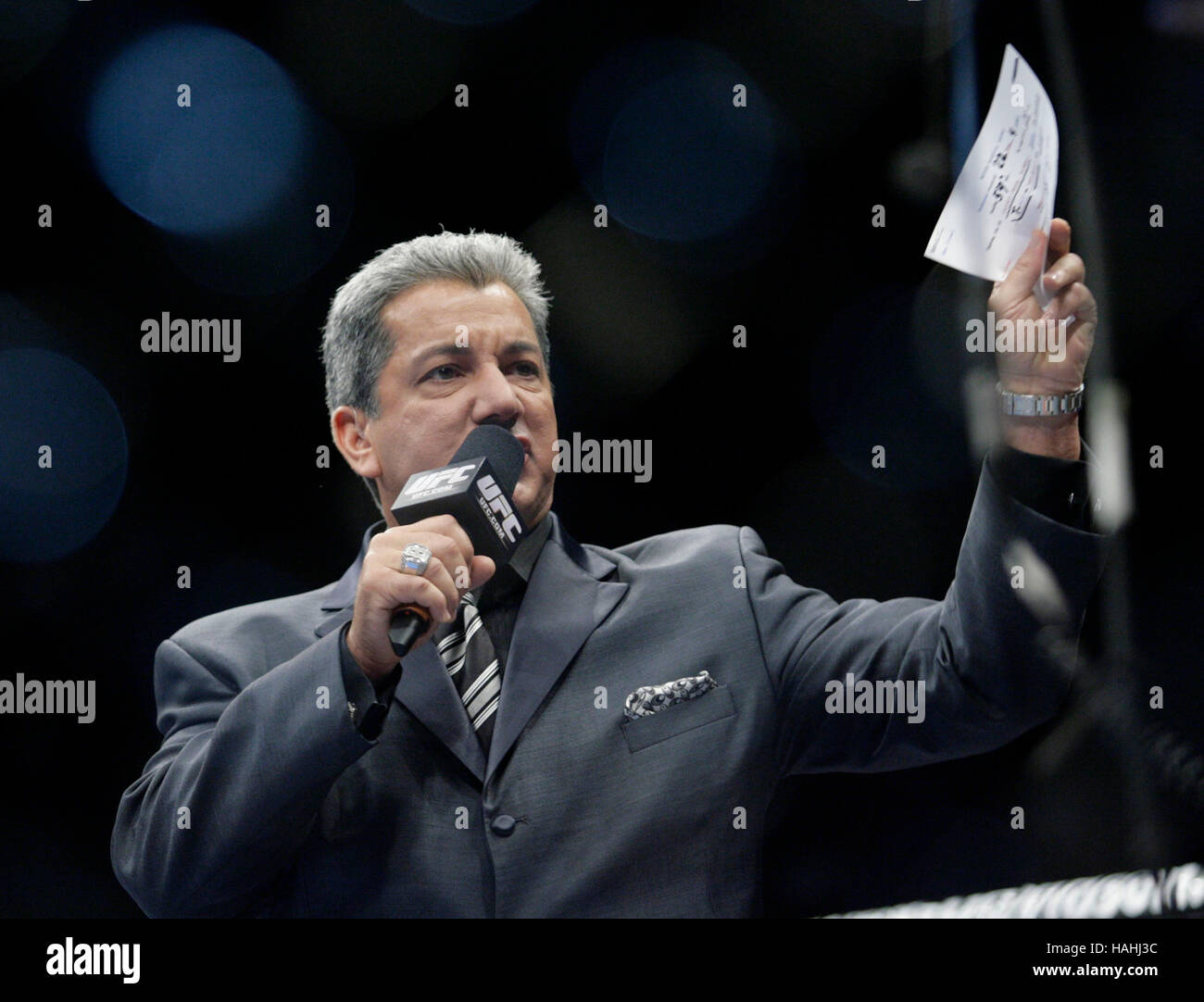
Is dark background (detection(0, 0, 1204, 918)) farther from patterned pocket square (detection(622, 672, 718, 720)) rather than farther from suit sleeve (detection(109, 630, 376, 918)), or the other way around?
patterned pocket square (detection(622, 672, 718, 720))

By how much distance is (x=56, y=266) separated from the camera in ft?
9.04

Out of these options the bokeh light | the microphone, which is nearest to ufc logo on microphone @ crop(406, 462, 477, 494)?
the microphone

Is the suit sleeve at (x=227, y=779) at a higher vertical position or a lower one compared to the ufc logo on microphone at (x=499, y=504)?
→ lower

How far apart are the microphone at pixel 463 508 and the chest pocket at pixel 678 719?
539mm

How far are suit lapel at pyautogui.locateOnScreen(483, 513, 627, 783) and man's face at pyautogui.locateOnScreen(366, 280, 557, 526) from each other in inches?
4.3

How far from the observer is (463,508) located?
212 cm

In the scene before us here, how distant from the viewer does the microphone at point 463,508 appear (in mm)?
2059

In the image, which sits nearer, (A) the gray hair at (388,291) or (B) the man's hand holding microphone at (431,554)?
(B) the man's hand holding microphone at (431,554)

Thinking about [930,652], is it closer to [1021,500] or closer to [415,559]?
[1021,500]

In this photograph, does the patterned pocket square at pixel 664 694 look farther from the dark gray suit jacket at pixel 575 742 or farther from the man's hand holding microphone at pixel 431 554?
the man's hand holding microphone at pixel 431 554

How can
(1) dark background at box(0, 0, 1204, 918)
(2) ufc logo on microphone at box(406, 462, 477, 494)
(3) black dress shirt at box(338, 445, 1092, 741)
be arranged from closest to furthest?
1. (2) ufc logo on microphone at box(406, 462, 477, 494)
2. (3) black dress shirt at box(338, 445, 1092, 741)
3. (1) dark background at box(0, 0, 1204, 918)

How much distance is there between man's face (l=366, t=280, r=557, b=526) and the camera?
2.59 meters

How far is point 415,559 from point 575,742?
689mm

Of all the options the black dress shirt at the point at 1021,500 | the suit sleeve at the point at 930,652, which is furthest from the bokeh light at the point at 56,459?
the suit sleeve at the point at 930,652
